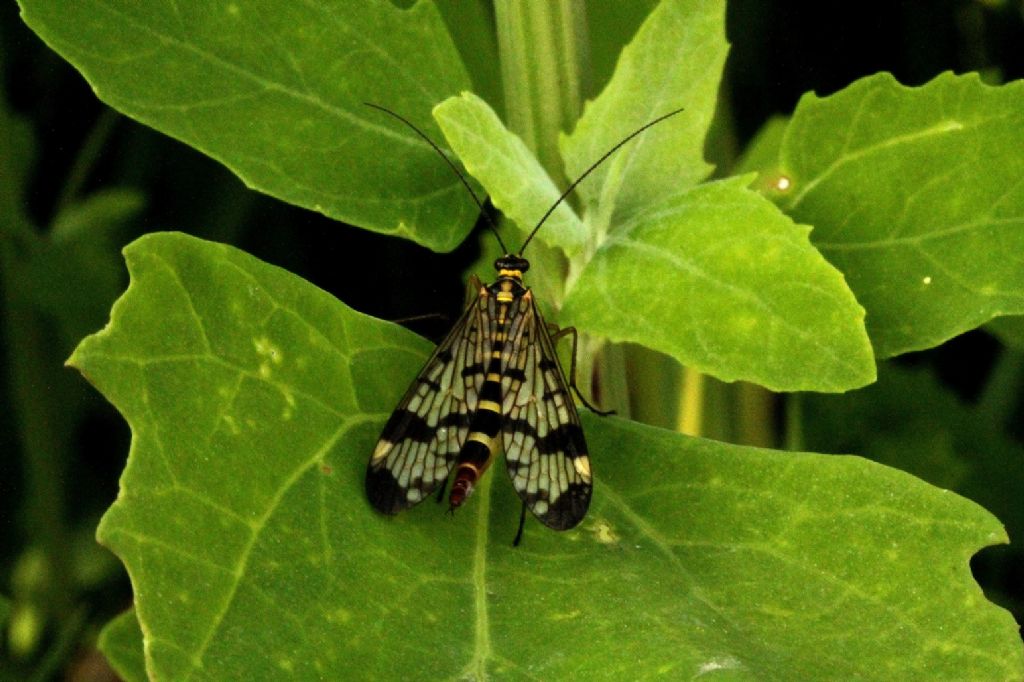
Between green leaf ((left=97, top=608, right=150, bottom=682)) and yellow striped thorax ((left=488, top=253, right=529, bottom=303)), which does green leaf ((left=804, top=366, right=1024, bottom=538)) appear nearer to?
yellow striped thorax ((left=488, top=253, right=529, bottom=303))

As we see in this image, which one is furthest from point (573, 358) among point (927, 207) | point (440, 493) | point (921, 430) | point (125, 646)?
point (921, 430)

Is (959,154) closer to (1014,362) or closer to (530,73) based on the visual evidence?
(530,73)

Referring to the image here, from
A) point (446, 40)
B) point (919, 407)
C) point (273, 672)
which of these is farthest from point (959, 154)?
point (919, 407)

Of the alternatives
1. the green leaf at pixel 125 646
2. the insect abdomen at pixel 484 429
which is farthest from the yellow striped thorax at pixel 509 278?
the green leaf at pixel 125 646

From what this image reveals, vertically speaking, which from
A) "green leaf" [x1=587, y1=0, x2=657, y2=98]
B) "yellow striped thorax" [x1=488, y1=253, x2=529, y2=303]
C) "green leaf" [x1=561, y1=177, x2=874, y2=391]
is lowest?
"yellow striped thorax" [x1=488, y1=253, x2=529, y2=303]

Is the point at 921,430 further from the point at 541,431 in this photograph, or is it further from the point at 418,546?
the point at 418,546

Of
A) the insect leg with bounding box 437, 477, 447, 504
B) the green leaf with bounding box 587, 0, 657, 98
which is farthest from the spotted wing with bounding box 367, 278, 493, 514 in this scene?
the green leaf with bounding box 587, 0, 657, 98
